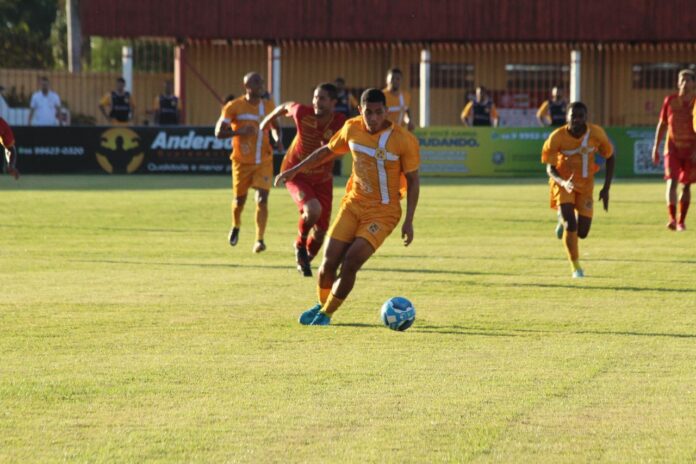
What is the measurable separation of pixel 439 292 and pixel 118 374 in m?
4.92

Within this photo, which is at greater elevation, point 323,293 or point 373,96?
point 373,96

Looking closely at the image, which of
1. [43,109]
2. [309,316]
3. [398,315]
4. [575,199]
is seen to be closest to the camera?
[398,315]

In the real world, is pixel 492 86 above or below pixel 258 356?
above

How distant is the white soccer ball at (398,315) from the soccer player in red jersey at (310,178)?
3.41 meters

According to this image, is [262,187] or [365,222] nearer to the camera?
[365,222]

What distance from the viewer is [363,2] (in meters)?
40.5

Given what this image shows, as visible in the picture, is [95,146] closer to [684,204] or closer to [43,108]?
[43,108]

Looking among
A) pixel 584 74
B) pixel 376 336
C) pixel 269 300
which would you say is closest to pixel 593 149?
pixel 269 300

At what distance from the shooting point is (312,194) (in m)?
14.2

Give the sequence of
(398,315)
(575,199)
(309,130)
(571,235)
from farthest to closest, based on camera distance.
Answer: (575,199), (571,235), (309,130), (398,315)

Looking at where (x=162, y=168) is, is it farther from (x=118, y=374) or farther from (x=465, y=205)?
(x=118, y=374)

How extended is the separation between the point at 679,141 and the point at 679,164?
0.30 metres

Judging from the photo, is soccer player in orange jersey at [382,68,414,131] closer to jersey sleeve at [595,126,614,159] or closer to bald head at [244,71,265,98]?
bald head at [244,71,265,98]

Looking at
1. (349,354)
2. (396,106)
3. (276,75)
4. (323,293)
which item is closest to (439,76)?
(276,75)
